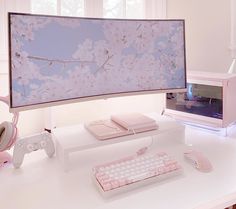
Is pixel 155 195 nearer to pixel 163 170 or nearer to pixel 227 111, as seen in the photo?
pixel 163 170

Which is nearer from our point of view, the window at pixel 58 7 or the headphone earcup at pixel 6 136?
the headphone earcup at pixel 6 136

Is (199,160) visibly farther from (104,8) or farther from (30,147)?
(104,8)

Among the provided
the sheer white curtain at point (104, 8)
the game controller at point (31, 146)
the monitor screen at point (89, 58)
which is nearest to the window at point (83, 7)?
the sheer white curtain at point (104, 8)

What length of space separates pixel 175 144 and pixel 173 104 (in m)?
0.31

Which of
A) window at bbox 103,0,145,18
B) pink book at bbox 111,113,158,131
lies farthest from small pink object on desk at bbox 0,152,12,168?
window at bbox 103,0,145,18

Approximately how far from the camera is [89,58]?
1123 millimetres

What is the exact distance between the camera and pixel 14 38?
942mm

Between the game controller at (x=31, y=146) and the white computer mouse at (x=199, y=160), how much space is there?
0.50 meters

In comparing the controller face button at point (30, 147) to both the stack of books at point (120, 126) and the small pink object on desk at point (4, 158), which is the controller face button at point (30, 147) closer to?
the small pink object on desk at point (4, 158)

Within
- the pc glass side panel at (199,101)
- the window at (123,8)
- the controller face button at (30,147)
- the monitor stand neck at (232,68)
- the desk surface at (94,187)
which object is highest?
the window at (123,8)

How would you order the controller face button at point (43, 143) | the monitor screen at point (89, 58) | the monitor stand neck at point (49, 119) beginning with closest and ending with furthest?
the monitor screen at point (89, 58), the controller face button at point (43, 143), the monitor stand neck at point (49, 119)

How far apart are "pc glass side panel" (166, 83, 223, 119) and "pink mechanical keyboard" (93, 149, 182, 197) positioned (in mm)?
474

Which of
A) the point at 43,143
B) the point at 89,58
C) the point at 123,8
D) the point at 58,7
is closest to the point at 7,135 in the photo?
the point at 43,143

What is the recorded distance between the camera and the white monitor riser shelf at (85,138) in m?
1.01
